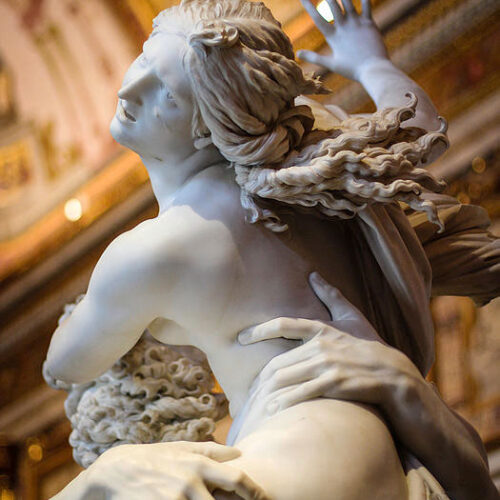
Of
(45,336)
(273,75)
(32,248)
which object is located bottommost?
(45,336)

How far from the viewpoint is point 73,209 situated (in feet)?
26.0

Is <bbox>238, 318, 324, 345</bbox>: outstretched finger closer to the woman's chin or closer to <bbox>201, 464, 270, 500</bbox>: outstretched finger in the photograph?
<bbox>201, 464, 270, 500</bbox>: outstretched finger

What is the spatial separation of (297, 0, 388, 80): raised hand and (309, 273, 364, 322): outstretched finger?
3.33 feet

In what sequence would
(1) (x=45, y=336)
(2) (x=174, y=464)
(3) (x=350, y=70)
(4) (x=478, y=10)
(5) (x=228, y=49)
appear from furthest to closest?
(1) (x=45, y=336) < (4) (x=478, y=10) < (3) (x=350, y=70) < (5) (x=228, y=49) < (2) (x=174, y=464)

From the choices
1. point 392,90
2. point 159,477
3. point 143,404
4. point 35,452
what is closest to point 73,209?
point 35,452

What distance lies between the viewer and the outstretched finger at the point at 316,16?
11.5 ft

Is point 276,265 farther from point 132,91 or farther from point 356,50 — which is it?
point 356,50

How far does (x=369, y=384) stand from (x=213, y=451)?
47 cm

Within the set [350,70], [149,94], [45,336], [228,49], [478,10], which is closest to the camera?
[228,49]

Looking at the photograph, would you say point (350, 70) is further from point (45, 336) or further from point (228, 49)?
point (45, 336)

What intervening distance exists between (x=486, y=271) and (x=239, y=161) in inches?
36.2

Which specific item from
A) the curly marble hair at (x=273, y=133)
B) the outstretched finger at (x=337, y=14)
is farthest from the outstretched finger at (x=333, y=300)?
→ the outstretched finger at (x=337, y=14)

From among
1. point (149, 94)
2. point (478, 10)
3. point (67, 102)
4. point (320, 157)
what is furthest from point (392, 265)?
point (67, 102)

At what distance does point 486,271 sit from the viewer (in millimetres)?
3234
